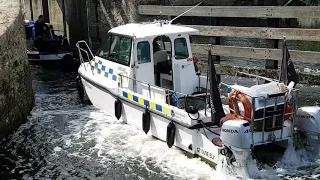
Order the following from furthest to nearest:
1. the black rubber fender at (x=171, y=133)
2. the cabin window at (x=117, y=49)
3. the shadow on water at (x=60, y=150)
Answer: the cabin window at (x=117, y=49), the black rubber fender at (x=171, y=133), the shadow on water at (x=60, y=150)

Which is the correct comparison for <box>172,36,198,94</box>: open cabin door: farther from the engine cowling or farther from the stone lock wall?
the stone lock wall

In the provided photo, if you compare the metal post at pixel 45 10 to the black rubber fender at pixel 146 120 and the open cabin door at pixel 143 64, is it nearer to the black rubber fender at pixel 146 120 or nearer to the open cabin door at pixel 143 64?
the open cabin door at pixel 143 64

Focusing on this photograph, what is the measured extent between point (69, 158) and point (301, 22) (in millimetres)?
18550

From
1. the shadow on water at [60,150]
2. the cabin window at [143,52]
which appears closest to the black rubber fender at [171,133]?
the shadow on water at [60,150]

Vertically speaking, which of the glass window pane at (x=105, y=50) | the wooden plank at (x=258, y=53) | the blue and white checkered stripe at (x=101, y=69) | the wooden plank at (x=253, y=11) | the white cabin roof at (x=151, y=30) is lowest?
the blue and white checkered stripe at (x=101, y=69)

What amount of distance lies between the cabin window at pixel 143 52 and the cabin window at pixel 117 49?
0.24 meters

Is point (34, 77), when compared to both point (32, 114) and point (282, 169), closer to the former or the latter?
point (32, 114)

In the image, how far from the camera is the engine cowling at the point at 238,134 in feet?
25.2

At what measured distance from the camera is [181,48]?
35.7 ft

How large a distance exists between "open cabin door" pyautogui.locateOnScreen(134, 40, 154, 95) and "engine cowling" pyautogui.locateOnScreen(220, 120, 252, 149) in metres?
3.33

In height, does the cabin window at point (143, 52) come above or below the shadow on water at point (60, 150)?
above

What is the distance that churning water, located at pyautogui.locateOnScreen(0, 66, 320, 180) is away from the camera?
8359 mm

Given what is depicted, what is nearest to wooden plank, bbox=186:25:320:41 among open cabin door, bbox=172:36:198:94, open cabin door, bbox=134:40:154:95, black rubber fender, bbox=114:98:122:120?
open cabin door, bbox=172:36:198:94

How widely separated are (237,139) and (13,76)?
6154mm
